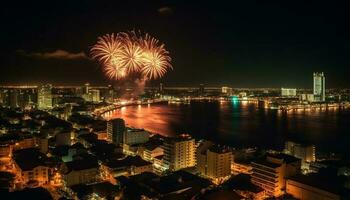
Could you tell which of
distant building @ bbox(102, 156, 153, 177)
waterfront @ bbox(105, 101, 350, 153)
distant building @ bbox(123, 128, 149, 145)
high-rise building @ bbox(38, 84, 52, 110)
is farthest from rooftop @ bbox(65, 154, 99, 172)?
high-rise building @ bbox(38, 84, 52, 110)

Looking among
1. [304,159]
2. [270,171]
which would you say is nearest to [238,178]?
[270,171]

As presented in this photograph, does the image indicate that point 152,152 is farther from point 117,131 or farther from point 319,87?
point 319,87

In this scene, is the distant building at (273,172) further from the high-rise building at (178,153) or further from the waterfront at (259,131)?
the waterfront at (259,131)

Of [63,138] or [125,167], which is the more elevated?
[63,138]

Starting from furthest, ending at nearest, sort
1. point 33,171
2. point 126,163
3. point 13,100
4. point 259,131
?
point 13,100, point 259,131, point 126,163, point 33,171

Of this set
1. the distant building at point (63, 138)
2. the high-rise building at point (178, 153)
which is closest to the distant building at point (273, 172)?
the high-rise building at point (178, 153)

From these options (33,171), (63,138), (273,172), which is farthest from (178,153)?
(63,138)

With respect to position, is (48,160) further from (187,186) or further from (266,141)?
(266,141)

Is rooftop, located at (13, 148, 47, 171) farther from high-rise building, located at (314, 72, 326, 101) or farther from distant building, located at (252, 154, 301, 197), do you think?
high-rise building, located at (314, 72, 326, 101)
